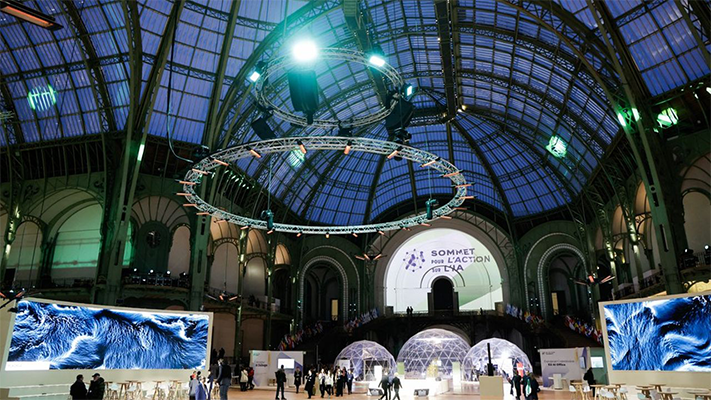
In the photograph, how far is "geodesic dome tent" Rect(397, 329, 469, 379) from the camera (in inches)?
1644

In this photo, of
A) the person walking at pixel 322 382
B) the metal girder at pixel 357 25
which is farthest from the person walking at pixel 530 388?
the metal girder at pixel 357 25

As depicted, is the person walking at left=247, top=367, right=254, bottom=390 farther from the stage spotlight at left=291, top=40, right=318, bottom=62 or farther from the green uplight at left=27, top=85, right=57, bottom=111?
the stage spotlight at left=291, top=40, right=318, bottom=62

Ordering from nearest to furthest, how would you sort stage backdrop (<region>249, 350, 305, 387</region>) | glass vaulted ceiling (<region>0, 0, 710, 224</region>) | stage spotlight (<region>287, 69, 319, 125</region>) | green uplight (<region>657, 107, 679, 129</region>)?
stage spotlight (<region>287, 69, 319, 125</region>), glass vaulted ceiling (<region>0, 0, 710, 224</region>), green uplight (<region>657, 107, 679, 129</region>), stage backdrop (<region>249, 350, 305, 387</region>)

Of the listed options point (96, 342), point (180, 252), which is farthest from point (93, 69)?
point (96, 342)

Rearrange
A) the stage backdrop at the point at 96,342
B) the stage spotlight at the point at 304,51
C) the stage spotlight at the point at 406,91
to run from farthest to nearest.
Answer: the stage spotlight at the point at 406,91 < the stage backdrop at the point at 96,342 < the stage spotlight at the point at 304,51

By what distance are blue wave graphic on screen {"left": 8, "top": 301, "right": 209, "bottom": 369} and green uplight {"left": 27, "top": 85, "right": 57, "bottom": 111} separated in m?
20.1

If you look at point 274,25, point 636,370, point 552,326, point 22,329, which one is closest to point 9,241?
point 22,329

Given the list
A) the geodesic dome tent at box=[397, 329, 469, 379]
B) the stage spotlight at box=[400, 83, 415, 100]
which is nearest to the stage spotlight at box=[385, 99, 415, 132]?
the stage spotlight at box=[400, 83, 415, 100]

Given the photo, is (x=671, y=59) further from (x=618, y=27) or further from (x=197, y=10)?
(x=197, y=10)

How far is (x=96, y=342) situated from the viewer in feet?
74.7

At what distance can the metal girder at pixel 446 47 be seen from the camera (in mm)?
31734

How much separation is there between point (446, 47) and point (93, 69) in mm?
24148

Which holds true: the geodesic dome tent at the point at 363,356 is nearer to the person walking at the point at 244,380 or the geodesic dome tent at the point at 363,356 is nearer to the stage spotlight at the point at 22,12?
the person walking at the point at 244,380

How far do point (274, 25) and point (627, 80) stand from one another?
2164 cm
